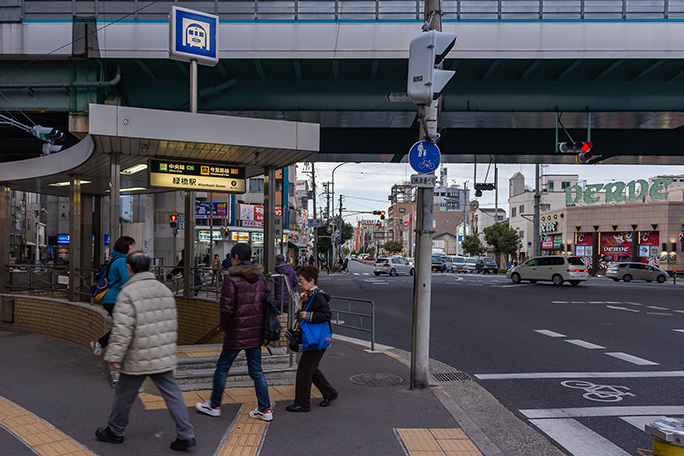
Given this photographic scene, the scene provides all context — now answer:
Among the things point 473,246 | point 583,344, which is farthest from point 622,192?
point 583,344

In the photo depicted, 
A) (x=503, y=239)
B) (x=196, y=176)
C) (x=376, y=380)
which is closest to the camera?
(x=376, y=380)

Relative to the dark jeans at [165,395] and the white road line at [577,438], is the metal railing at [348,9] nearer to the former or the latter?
the white road line at [577,438]

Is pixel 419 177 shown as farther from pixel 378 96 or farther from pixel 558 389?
pixel 378 96

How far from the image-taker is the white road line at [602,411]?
A: 6.30m

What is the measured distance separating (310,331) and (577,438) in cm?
279

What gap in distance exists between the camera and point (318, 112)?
1888 centimetres

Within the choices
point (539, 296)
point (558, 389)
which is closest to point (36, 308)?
point (558, 389)

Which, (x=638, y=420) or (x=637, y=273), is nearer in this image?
(x=638, y=420)

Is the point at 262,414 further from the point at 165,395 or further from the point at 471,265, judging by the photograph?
the point at 471,265

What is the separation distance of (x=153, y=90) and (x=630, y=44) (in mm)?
14428

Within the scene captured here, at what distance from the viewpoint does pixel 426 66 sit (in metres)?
6.64

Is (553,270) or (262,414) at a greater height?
(262,414)

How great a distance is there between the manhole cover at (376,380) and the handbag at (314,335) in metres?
1.77

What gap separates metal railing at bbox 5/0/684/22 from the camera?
1667 cm
